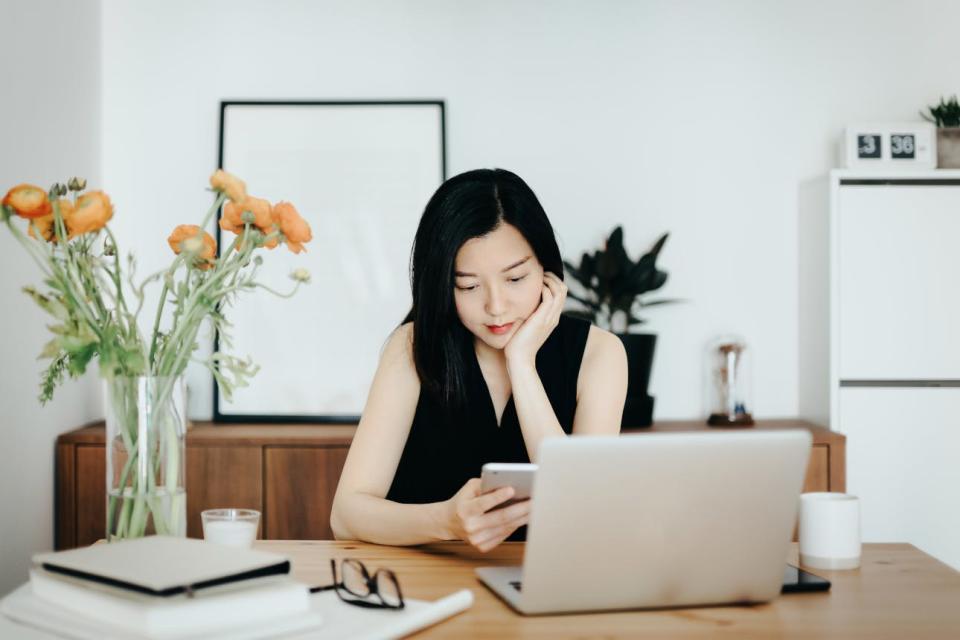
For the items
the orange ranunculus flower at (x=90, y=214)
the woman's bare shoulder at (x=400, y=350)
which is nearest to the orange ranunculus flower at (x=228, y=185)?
the orange ranunculus flower at (x=90, y=214)

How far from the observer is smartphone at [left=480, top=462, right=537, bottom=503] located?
125 cm

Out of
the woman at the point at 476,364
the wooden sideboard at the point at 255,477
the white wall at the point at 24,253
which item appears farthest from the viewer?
the wooden sideboard at the point at 255,477

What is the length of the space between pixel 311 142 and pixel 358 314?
1.93 feet

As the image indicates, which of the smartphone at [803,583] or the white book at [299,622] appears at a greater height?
the white book at [299,622]

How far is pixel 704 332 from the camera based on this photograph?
133 inches

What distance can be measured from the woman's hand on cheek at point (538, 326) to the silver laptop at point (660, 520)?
2.67 ft

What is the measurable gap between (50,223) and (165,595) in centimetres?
57

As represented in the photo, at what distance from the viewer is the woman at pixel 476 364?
6.32ft

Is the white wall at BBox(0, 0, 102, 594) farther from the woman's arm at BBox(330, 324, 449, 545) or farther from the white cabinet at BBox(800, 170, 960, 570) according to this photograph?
the white cabinet at BBox(800, 170, 960, 570)

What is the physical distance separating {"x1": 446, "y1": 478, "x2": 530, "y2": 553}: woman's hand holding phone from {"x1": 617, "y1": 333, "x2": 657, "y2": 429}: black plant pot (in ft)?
5.43

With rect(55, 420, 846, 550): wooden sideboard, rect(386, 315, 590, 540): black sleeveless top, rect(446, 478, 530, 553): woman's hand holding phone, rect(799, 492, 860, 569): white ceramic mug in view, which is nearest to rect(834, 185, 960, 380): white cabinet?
rect(55, 420, 846, 550): wooden sideboard

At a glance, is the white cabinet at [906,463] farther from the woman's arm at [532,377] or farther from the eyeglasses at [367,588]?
the eyeglasses at [367,588]

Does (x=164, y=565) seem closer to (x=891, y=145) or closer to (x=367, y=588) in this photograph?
(x=367, y=588)

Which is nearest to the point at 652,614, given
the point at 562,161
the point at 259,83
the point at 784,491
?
the point at 784,491
